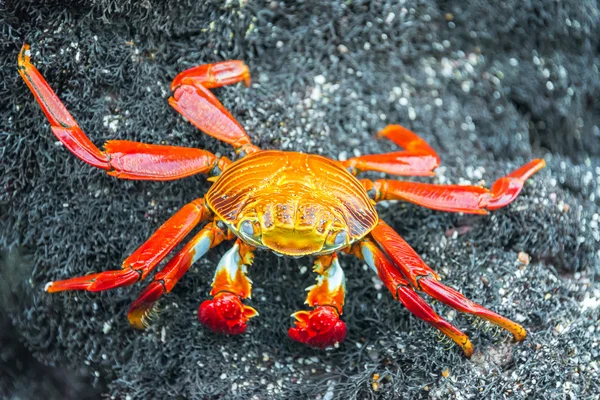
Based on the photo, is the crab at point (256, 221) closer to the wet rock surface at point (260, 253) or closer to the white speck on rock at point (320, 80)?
the wet rock surface at point (260, 253)

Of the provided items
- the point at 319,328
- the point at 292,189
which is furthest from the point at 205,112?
the point at 319,328

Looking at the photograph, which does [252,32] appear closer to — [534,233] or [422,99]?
[422,99]

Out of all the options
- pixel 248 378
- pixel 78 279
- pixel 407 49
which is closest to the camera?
pixel 78 279

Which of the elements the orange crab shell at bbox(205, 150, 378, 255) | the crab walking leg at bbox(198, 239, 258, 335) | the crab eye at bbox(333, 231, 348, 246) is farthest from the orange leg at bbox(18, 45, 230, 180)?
the crab eye at bbox(333, 231, 348, 246)

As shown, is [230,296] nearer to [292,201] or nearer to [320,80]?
[292,201]

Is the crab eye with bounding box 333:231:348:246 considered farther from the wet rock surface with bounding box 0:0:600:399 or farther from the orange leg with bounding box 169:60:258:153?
the orange leg with bounding box 169:60:258:153

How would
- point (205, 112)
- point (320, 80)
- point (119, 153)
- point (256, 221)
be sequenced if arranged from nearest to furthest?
point (256, 221) < point (119, 153) < point (205, 112) < point (320, 80)

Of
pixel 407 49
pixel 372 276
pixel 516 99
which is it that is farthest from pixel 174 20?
pixel 516 99
